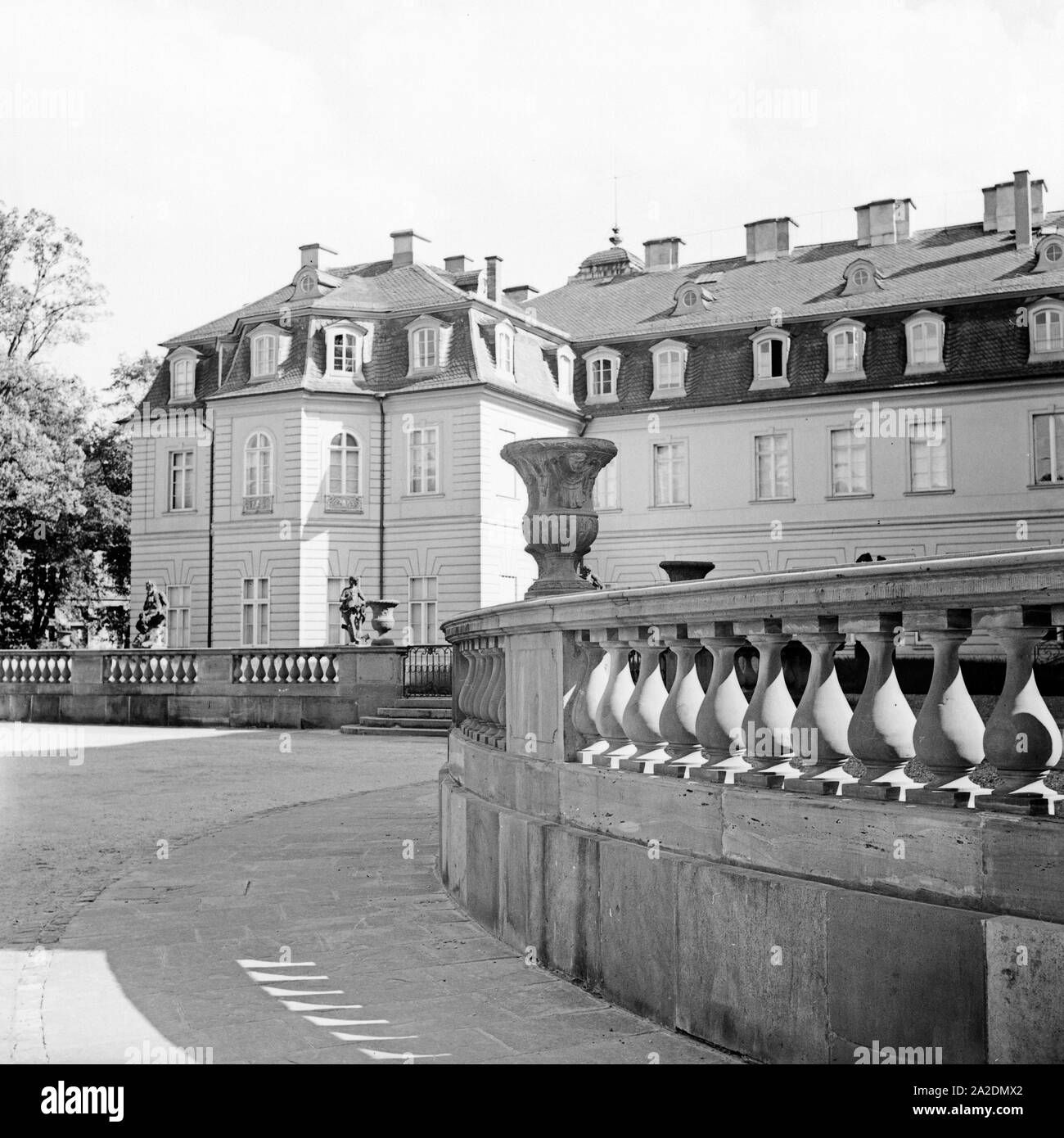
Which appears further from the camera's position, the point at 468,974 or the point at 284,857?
the point at 284,857

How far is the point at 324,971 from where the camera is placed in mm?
5598

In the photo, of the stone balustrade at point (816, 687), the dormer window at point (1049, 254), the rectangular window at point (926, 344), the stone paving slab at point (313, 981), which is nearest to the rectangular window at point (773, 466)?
the rectangular window at point (926, 344)

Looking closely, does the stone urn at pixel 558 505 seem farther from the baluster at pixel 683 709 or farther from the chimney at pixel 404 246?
the chimney at pixel 404 246

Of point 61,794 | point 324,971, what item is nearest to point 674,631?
point 324,971

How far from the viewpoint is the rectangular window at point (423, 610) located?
36875 mm

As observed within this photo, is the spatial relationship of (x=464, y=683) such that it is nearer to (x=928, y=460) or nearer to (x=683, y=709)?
(x=683, y=709)

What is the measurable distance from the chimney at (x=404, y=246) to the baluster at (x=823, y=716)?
126ft

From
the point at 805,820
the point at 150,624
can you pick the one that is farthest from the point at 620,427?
the point at 805,820

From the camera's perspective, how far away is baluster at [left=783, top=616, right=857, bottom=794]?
4.26 m

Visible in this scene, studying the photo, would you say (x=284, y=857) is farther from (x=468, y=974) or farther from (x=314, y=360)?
(x=314, y=360)

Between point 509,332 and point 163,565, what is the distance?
1280 centimetres

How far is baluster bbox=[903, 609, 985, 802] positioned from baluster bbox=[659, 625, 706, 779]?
48.2 inches

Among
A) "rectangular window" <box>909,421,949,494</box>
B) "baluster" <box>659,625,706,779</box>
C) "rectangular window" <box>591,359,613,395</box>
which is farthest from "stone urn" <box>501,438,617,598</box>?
"rectangular window" <box>591,359,613,395</box>

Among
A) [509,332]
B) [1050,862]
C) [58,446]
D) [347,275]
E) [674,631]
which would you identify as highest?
[347,275]
